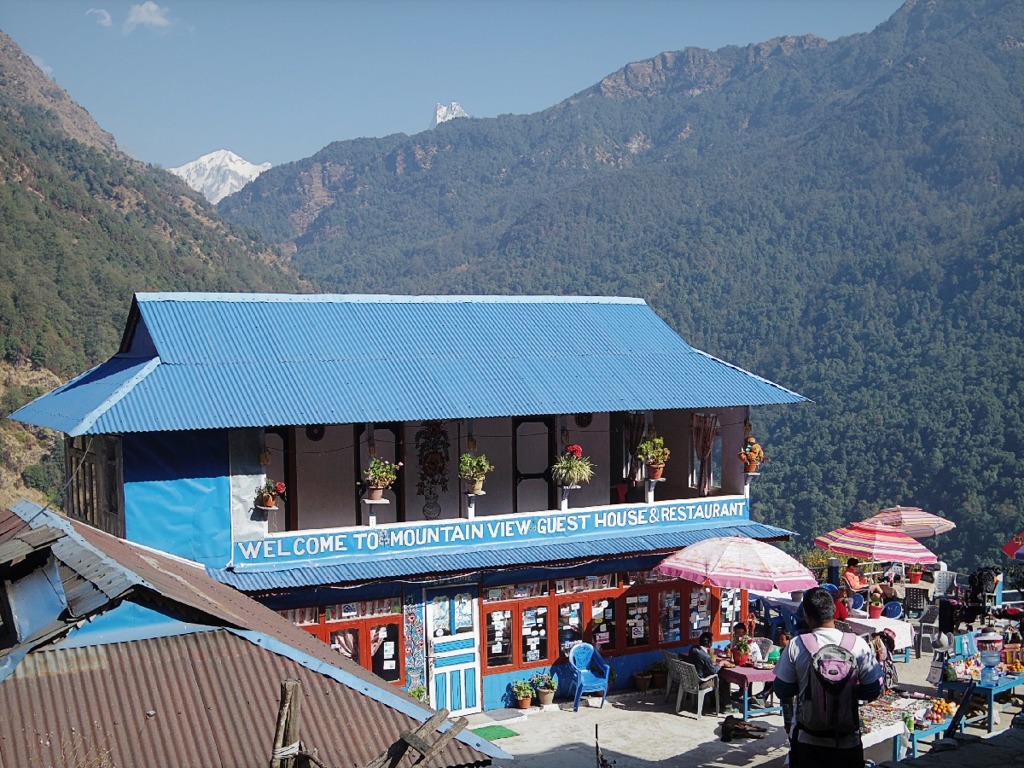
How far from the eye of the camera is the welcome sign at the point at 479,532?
16750 millimetres

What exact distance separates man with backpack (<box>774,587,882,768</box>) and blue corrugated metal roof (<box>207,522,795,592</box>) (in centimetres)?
924

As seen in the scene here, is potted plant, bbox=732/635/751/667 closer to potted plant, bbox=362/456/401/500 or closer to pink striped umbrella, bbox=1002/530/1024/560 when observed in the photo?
potted plant, bbox=362/456/401/500

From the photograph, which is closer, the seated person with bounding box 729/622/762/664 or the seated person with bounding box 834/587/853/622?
the seated person with bounding box 834/587/853/622

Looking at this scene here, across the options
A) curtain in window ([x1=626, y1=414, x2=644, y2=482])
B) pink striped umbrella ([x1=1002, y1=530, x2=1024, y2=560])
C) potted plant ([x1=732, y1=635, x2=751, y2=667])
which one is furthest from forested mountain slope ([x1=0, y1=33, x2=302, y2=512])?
pink striped umbrella ([x1=1002, y1=530, x2=1024, y2=560])

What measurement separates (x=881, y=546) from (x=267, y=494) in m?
11.6

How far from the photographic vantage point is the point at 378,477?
1739cm

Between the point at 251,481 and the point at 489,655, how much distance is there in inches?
188

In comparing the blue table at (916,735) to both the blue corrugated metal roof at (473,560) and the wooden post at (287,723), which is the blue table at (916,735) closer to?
the blue corrugated metal roof at (473,560)

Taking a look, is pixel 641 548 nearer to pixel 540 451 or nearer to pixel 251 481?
pixel 540 451

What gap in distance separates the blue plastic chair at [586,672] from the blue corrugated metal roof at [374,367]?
396 cm

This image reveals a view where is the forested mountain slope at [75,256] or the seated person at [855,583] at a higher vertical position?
the forested mountain slope at [75,256]

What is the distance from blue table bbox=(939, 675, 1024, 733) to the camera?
1583 cm

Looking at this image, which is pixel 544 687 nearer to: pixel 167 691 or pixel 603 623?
pixel 603 623

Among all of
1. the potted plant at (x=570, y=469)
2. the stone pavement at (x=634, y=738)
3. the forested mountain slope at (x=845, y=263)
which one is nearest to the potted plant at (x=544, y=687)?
the stone pavement at (x=634, y=738)
